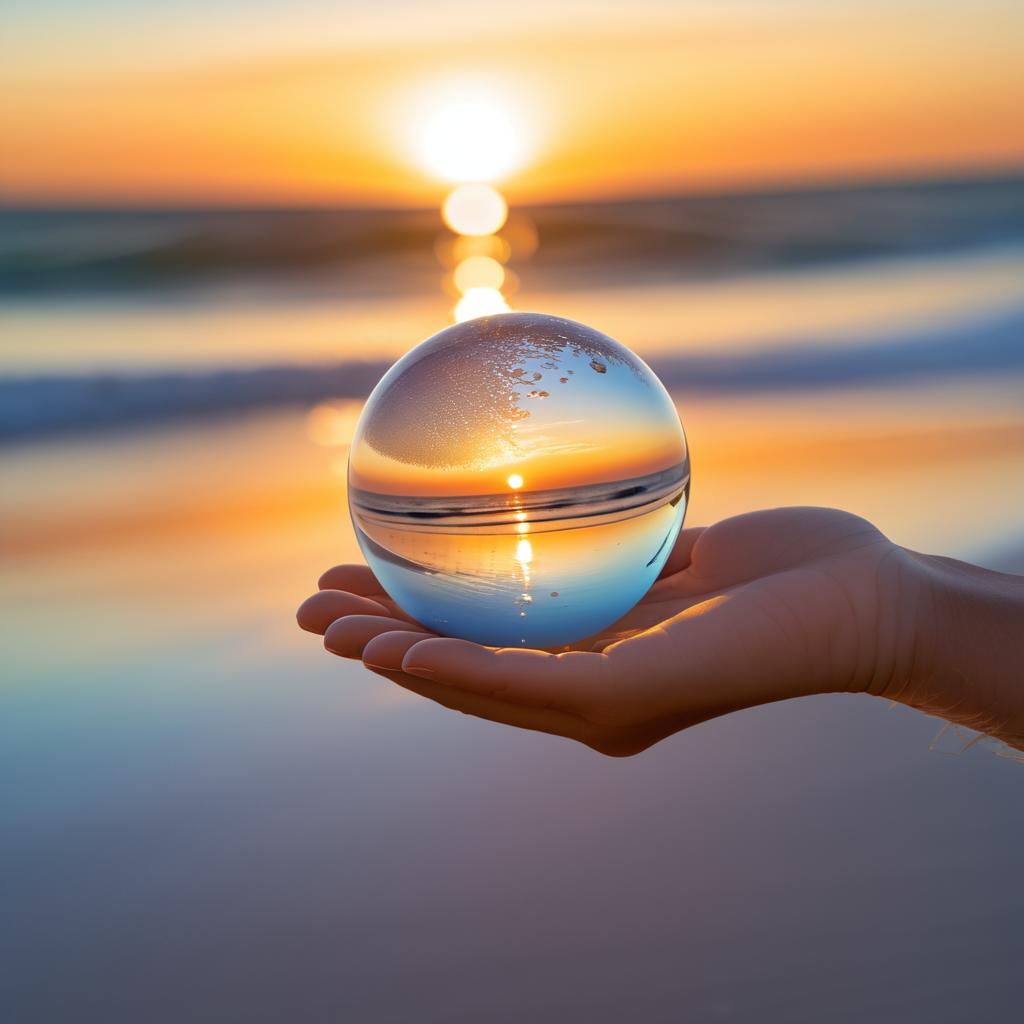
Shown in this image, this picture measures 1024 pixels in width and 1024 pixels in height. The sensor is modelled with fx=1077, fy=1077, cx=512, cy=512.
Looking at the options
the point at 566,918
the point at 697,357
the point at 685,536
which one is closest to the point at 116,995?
the point at 566,918

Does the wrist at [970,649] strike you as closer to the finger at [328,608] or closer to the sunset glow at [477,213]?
the finger at [328,608]

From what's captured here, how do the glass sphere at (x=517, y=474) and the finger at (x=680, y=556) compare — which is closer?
the glass sphere at (x=517, y=474)

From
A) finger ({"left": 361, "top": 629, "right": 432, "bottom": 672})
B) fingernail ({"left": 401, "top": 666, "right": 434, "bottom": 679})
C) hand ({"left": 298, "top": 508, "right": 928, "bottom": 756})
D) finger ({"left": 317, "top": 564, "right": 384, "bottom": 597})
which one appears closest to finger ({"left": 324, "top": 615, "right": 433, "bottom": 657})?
hand ({"left": 298, "top": 508, "right": 928, "bottom": 756})

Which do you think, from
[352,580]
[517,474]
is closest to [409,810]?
[352,580]

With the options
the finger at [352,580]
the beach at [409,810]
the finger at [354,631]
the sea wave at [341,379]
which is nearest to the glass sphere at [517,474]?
the finger at [354,631]

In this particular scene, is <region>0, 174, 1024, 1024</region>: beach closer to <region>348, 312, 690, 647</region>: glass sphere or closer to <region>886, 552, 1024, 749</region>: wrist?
<region>886, 552, 1024, 749</region>: wrist

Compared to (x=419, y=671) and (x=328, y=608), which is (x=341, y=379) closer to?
(x=328, y=608)
